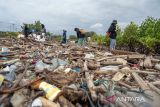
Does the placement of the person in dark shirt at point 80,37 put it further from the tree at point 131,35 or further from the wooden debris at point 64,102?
the wooden debris at point 64,102

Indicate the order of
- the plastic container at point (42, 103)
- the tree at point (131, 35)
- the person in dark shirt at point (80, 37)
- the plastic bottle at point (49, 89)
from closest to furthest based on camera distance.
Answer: the plastic container at point (42, 103)
the plastic bottle at point (49, 89)
the person in dark shirt at point (80, 37)
the tree at point (131, 35)

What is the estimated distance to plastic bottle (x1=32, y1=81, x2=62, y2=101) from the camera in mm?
6143

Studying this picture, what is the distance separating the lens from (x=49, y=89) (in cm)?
639

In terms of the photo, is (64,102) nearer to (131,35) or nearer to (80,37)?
(80,37)

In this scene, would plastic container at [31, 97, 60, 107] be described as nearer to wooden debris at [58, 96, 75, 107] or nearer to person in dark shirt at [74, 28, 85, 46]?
wooden debris at [58, 96, 75, 107]

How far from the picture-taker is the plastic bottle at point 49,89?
20.2 feet

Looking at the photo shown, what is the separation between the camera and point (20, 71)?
30.1 ft

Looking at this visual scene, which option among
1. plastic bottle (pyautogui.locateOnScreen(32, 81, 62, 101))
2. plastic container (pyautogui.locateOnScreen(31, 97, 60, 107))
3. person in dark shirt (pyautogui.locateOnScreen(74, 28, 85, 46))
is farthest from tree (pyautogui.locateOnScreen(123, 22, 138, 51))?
Answer: plastic container (pyautogui.locateOnScreen(31, 97, 60, 107))

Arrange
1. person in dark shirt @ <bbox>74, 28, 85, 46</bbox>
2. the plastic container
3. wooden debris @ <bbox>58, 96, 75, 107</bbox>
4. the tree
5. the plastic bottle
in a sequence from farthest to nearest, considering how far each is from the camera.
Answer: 1. the tree
2. person in dark shirt @ <bbox>74, 28, 85, 46</bbox>
3. the plastic bottle
4. wooden debris @ <bbox>58, 96, 75, 107</bbox>
5. the plastic container

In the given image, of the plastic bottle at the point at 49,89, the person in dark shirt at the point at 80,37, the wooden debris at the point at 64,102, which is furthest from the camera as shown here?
the person in dark shirt at the point at 80,37

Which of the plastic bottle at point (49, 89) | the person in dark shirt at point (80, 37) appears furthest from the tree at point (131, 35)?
the plastic bottle at point (49, 89)

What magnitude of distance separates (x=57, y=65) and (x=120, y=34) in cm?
1610

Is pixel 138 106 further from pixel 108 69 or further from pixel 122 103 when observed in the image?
pixel 108 69

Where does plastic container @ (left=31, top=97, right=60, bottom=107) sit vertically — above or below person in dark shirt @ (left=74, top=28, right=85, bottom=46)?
below
